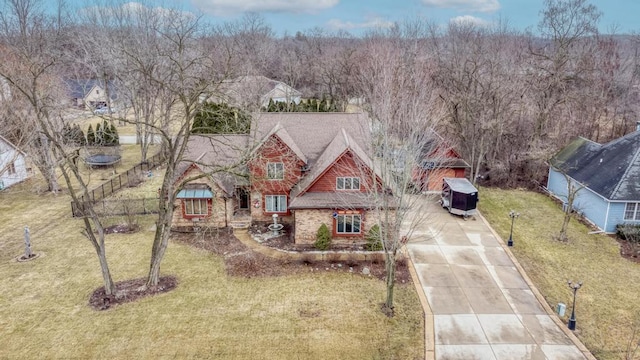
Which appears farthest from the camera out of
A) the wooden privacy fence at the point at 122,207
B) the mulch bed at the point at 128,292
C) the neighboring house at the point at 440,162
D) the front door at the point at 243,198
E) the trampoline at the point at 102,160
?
the trampoline at the point at 102,160

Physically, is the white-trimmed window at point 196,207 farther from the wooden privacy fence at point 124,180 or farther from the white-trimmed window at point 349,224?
the white-trimmed window at point 349,224

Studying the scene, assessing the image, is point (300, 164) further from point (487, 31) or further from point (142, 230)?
point (487, 31)

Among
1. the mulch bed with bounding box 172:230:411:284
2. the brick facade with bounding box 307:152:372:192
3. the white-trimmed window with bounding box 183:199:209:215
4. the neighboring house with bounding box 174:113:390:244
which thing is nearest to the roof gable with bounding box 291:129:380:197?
the neighboring house with bounding box 174:113:390:244

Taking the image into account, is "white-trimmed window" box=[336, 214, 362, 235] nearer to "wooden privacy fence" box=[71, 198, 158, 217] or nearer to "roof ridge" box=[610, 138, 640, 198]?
"wooden privacy fence" box=[71, 198, 158, 217]

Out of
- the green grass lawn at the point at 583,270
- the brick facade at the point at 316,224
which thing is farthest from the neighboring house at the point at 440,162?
the brick facade at the point at 316,224

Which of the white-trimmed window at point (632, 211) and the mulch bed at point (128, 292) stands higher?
the white-trimmed window at point (632, 211)

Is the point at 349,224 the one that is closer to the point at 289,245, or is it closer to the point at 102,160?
the point at 289,245

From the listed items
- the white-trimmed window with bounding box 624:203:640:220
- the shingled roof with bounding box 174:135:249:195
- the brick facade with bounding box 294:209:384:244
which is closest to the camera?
the brick facade with bounding box 294:209:384:244

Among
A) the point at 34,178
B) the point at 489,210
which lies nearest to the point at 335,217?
the point at 489,210

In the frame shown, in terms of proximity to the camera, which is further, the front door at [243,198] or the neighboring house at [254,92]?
the neighboring house at [254,92]
